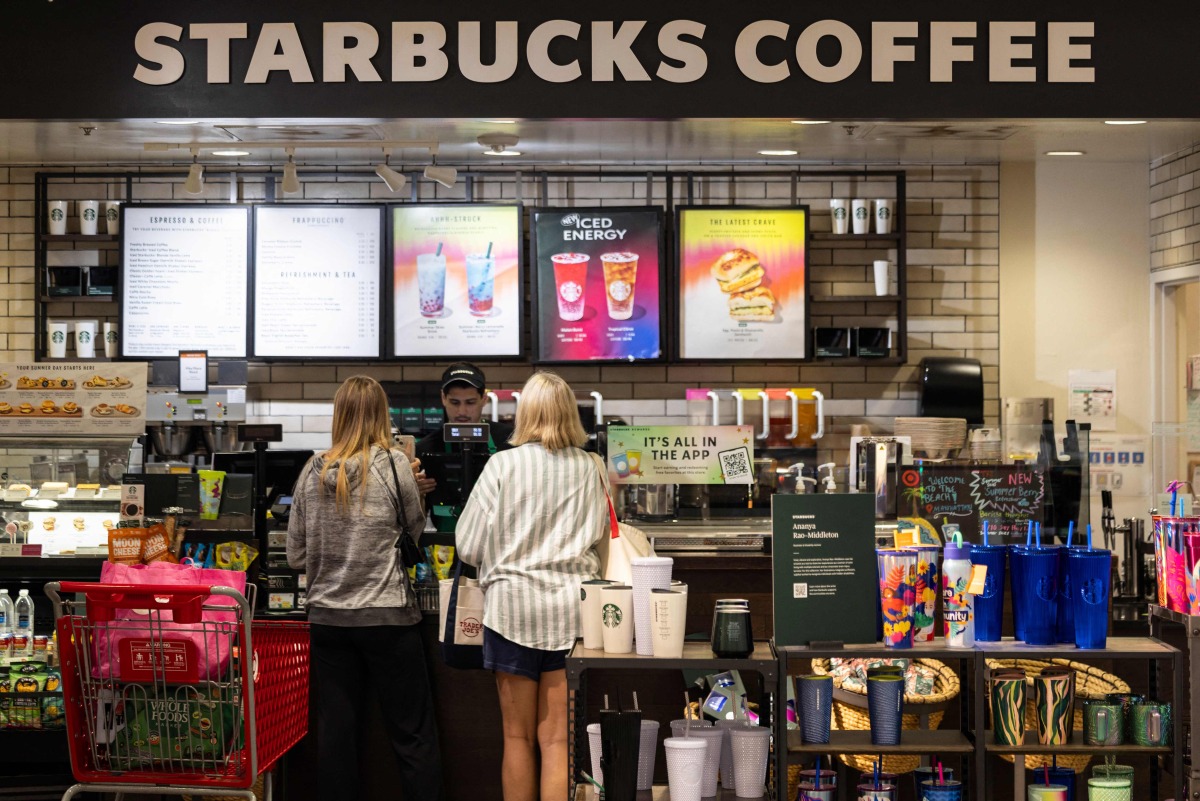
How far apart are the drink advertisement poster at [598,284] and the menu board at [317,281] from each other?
0.90m

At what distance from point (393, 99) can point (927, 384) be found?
374cm

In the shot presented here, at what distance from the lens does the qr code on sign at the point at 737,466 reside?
4.38m

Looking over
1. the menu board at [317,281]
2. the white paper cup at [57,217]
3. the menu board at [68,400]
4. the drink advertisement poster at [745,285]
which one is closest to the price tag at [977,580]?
the menu board at [68,400]

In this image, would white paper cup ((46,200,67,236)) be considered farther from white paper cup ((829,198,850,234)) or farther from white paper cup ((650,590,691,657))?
white paper cup ((650,590,691,657))

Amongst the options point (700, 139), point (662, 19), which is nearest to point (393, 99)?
point (662, 19)

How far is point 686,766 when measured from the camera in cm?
284

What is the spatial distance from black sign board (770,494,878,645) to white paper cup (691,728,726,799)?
273mm

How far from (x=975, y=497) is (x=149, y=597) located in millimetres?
2657

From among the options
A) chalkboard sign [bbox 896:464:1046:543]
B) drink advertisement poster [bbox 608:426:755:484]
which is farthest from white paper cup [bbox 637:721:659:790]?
chalkboard sign [bbox 896:464:1046:543]

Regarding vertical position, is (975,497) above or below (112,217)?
below

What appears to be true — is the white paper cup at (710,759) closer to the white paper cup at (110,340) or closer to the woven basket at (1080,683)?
the woven basket at (1080,683)

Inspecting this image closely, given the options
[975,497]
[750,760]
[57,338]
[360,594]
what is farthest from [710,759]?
[57,338]

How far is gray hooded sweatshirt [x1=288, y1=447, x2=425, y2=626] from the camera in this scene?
3.89 meters

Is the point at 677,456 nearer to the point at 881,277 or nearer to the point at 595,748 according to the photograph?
the point at 595,748
